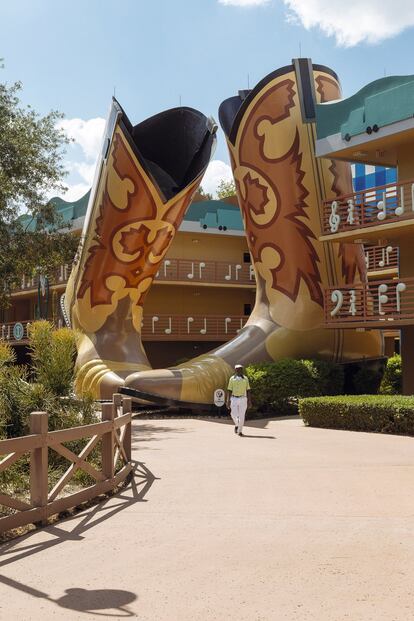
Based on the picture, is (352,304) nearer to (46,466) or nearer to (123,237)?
(123,237)

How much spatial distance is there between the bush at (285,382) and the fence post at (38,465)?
12.1 meters

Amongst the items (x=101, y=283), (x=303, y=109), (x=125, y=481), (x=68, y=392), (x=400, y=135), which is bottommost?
(x=125, y=481)

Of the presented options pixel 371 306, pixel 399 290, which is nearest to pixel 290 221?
pixel 371 306

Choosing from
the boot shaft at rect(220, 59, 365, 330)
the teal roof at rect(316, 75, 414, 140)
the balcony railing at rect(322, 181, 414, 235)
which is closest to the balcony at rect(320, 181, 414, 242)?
the balcony railing at rect(322, 181, 414, 235)


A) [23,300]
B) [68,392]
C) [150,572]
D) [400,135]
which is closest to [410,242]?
[400,135]

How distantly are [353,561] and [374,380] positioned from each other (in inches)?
656

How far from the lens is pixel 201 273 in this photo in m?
34.7

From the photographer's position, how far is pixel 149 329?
105 ft

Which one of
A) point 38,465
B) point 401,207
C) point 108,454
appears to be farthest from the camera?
point 401,207

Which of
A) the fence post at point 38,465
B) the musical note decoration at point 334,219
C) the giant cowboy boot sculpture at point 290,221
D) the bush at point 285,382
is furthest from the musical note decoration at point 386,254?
the fence post at point 38,465

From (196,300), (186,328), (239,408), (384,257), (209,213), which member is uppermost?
(209,213)

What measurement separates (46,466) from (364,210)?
13954 millimetres

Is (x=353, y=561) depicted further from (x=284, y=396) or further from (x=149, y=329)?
(x=149, y=329)

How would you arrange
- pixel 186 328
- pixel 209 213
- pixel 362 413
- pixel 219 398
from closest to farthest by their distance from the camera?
pixel 362 413
pixel 219 398
pixel 186 328
pixel 209 213
